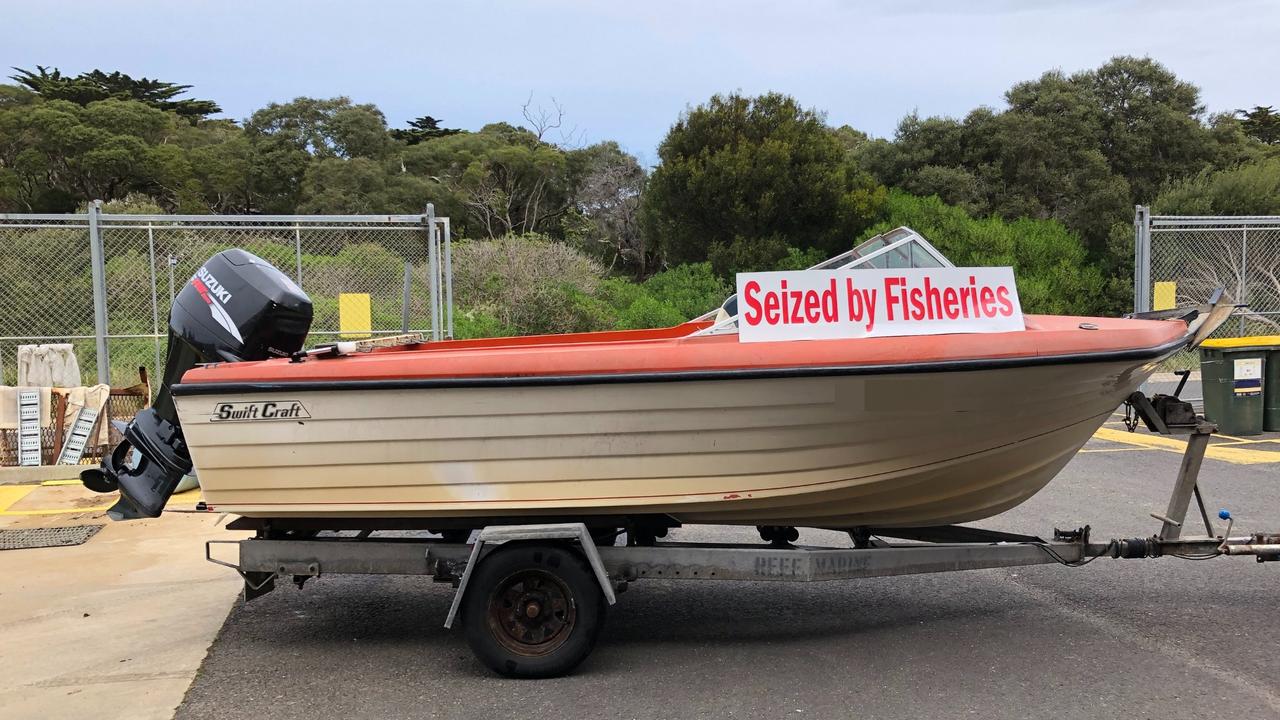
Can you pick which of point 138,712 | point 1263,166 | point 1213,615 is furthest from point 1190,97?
point 138,712

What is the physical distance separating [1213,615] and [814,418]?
7.76ft

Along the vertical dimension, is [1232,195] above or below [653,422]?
above

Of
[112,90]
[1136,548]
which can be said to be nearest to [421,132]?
[112,90]

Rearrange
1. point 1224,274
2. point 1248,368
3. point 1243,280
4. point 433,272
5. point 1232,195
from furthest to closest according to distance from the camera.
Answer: point 1232,195 < point 1224,274 < point 1243,280 < point 1248,368 < point 433,272

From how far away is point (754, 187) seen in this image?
20.1m

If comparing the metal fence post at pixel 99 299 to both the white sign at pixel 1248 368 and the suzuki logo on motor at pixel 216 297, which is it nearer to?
the suzuki logo on motor at pixel 216 297

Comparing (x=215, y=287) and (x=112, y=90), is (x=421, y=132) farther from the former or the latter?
(x=215, y=287)

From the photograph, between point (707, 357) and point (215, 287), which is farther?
point (215, 287)

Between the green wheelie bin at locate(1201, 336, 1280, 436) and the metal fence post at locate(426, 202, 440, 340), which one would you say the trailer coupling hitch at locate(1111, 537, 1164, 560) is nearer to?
the green wheelie bin at locate(1201, 336, 1280, 436)

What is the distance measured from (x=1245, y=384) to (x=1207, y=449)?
3.60 feet

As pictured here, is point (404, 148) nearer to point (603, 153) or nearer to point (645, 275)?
point (603, 153)

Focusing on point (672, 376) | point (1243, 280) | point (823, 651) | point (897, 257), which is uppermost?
point (1243, 280)

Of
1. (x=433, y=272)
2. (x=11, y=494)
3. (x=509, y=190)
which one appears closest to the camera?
(x=11, y=494)

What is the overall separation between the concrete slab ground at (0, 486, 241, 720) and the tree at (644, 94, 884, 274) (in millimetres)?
14356
